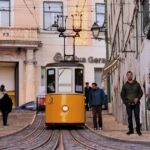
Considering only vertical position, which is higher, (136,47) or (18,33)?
(18,33)

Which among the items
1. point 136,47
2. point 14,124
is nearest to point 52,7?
point 14,124

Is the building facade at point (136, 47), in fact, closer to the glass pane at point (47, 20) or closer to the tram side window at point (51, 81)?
the tram side window at point (51, 81)

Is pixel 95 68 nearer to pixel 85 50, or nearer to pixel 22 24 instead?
pixel 85 50

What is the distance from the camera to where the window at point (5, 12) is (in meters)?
47.2

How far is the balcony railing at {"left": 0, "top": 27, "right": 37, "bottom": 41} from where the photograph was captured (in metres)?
46.0

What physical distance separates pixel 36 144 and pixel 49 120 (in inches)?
256

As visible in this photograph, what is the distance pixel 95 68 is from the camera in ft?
160

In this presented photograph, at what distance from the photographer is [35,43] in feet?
153

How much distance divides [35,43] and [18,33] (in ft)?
4.93

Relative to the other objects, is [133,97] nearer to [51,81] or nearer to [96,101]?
[96,101]

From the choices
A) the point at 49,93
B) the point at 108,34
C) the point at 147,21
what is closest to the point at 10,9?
the point at 108,34

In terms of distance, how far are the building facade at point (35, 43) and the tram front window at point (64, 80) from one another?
2370 centimetres

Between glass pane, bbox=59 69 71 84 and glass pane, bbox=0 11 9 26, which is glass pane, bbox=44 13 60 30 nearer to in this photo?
glass pane, bbox=0 11 9 26

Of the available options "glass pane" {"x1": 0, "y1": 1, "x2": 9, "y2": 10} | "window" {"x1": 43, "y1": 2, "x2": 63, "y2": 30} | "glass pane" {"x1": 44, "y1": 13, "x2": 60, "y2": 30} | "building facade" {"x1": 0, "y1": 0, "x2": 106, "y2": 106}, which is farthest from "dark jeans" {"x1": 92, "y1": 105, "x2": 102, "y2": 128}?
"glass pane" {"x1": 0, "y1": 1, "x2": 9, "y2": 10}
